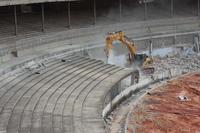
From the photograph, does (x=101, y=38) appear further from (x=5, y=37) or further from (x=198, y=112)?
(x=198, y=112)

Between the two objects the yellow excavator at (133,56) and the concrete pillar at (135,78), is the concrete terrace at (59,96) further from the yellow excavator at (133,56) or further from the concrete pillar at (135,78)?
the yellow excavator at (133,56)

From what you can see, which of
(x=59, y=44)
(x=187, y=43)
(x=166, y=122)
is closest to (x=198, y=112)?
(x=166, y=122)

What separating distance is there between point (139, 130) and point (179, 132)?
187 centimetres

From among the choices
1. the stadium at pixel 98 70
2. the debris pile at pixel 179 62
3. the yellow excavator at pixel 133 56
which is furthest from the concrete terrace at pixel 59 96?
the debris pile at pixel 179 62

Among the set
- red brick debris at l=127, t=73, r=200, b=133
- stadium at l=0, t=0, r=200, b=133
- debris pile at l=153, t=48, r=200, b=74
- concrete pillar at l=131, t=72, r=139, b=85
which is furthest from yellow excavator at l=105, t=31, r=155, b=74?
concrete pillar at l=131, t=72, r=139, b=85

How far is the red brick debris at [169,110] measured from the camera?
22094 millimetres

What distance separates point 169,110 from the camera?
2458 cm

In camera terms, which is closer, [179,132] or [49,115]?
[49,115]

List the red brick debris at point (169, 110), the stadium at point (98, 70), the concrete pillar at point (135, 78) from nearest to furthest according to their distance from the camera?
the stadium at point (98, 70), the red brick debris at point (169, 110), the concrete pillar at point (135, 78)

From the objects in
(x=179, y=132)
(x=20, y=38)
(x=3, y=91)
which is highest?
(x=20, y=38)

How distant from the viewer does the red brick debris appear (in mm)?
22094

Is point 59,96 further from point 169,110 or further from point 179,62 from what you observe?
point 179,62

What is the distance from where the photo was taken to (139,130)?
2145 centimetres

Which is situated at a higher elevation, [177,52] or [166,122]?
[177,52]
